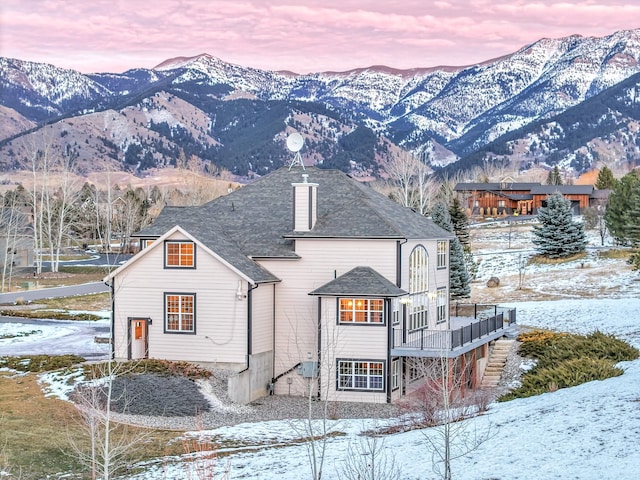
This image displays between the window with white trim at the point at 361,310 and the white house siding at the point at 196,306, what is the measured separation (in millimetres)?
3874

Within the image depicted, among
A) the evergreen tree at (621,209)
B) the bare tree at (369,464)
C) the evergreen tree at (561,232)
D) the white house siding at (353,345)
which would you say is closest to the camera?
the bare tree at (369,464)

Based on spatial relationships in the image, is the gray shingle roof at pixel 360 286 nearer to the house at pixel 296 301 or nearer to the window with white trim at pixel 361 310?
the house at pixel 296 301

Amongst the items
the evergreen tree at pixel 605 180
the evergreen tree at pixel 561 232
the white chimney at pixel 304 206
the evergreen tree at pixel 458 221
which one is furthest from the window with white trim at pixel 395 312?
the evergreen tree at pixel 605 180

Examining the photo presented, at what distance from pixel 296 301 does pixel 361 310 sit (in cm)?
340

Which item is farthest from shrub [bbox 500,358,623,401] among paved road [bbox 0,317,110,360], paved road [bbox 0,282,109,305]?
paved road [bbox 0,282,109,305]

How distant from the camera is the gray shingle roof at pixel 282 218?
3769 centimetres

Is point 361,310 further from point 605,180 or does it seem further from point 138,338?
point 605,180

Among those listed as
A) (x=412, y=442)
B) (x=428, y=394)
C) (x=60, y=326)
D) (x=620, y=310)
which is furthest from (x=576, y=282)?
(x=412, y=442)

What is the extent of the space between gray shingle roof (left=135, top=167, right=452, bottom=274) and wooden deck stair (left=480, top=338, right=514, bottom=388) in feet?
18.7

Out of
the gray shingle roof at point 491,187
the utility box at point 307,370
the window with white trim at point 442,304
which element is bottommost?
the utility box at point 307,370

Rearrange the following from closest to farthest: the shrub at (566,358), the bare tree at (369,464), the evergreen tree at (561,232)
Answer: the bare tree at (369,464) < the shrub at (566,358) < the evergreen tree at (561,232)

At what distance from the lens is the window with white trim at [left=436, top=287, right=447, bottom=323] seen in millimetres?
41812

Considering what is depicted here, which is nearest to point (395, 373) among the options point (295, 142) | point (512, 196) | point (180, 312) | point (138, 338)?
point (180, 312)

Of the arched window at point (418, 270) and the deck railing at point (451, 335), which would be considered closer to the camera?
the deck railing at point (451, 335)
